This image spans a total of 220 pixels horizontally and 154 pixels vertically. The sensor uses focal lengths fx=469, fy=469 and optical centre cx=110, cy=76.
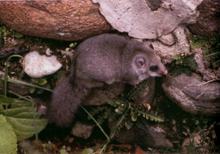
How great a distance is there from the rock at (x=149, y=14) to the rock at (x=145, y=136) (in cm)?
99

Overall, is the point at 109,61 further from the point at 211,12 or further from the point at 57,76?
the point at 211,12

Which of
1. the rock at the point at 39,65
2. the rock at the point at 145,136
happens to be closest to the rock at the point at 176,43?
the rock at the point at 145,136

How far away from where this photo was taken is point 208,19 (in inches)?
177

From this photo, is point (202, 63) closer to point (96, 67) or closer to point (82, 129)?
point (96, 67)

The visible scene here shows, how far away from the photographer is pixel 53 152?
476 cm

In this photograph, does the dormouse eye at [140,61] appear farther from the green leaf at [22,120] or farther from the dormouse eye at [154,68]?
the green leaf at [22,120]

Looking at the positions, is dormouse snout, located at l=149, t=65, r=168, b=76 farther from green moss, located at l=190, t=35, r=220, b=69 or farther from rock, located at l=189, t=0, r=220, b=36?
rock, located at l=189, t=0, r=220, b=36

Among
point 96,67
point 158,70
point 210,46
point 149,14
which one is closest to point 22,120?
point 96,67

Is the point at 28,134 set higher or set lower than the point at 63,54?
lower

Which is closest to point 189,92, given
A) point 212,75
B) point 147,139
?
point 212,75

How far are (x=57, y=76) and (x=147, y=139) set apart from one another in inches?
45.1

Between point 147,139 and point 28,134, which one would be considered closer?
point 28,134

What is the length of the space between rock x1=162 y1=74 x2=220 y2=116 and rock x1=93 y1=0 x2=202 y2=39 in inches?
20.2

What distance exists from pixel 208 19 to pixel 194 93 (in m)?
0.73
